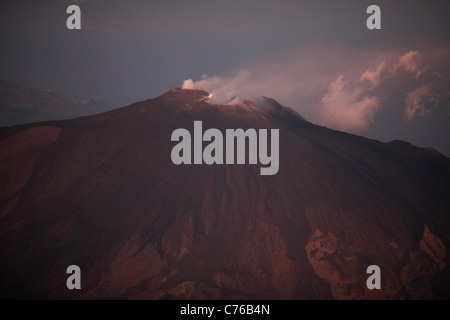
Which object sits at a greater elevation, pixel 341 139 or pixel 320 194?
pixel 341 139

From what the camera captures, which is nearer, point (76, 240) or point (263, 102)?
point (76, 240)

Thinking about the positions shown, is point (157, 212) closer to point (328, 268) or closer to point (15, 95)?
point (328, 268)

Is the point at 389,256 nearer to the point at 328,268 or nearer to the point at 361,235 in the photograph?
the point at 361,235

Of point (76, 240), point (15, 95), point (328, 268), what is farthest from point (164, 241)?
point (15, 95)
